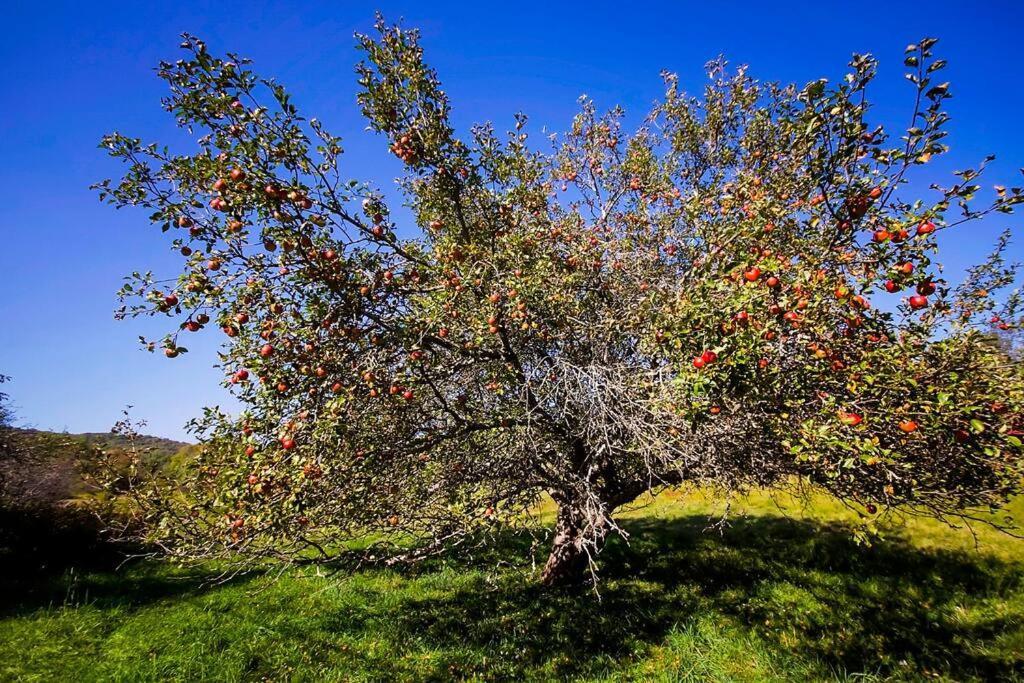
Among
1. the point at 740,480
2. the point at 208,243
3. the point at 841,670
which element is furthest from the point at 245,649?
the point at 841,670

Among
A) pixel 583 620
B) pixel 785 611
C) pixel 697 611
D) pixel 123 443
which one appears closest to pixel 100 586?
pixel 123 443

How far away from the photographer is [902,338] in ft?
17.2

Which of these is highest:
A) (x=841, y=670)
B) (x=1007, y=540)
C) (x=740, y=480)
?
(x=740, y=480)

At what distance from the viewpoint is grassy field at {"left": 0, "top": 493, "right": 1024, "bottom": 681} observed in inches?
253

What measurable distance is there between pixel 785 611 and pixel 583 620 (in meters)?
3.81

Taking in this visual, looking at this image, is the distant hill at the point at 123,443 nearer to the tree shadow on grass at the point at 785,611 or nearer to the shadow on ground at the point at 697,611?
the shadow on ground at the point at 697,611

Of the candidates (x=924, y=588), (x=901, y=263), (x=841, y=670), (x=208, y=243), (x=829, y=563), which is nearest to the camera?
(x=901, y=263)

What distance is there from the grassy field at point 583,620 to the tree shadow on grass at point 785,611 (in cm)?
3

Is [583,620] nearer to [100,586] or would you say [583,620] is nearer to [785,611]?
[785,611]

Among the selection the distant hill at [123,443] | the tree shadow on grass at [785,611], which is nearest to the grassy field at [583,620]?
the tree shadow on grass at [785,611]

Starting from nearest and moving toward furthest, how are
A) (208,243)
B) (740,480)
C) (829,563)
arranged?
1. (208,243)
2. (740,480)
3. (829,563)

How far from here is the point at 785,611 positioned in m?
8.18

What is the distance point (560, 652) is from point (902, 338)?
6.55m

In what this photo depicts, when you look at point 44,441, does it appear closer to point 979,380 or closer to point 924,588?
point 979,380
